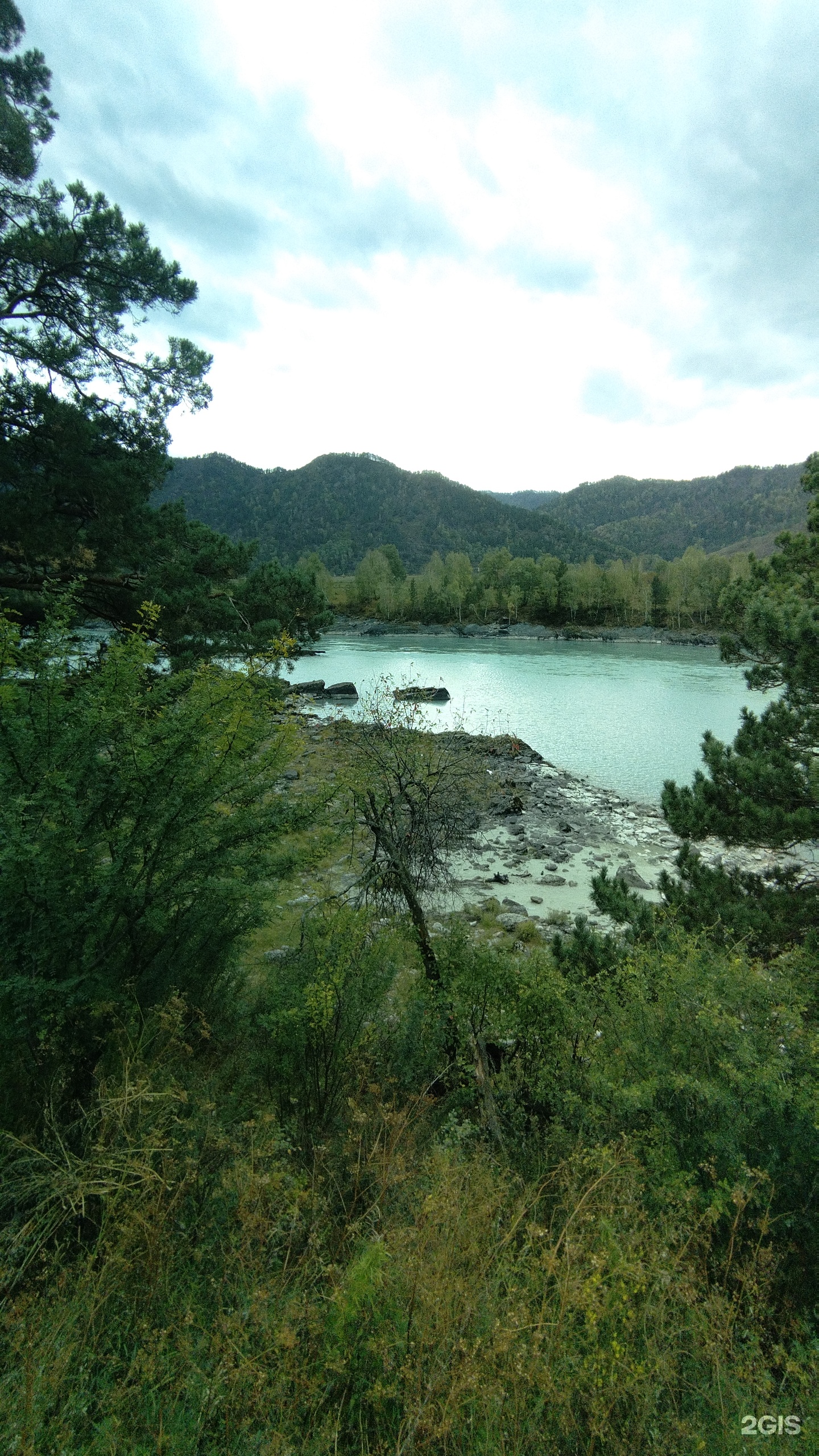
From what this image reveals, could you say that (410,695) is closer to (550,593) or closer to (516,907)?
(516,907)

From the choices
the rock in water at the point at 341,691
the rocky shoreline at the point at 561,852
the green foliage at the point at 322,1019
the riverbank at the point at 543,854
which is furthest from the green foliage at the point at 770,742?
the rock in water at the point at 341,691

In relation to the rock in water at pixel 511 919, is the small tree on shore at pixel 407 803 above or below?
above

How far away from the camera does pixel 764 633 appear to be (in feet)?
22.2

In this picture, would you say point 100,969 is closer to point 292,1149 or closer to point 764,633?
point 292,1149

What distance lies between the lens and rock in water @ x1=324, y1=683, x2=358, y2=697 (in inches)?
1398

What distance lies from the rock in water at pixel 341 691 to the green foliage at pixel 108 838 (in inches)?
1225

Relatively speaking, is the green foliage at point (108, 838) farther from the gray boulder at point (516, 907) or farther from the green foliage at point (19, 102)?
the green foliage at point (19, 102)

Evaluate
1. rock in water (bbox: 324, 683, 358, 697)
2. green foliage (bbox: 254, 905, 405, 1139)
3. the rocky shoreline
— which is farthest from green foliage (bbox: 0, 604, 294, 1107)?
rock in water (bbox: 324, 683, 358, 697)

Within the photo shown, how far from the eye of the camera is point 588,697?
37531 millimetres

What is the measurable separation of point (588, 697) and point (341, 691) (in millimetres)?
15784

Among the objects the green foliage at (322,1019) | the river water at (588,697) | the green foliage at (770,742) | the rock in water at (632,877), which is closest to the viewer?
the green foliage at (322,1019)

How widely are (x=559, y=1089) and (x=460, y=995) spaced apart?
45.1 inches

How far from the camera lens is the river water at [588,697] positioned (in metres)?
23.6

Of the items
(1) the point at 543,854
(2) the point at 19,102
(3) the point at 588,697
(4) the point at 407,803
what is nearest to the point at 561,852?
(1) the point at 543,854
